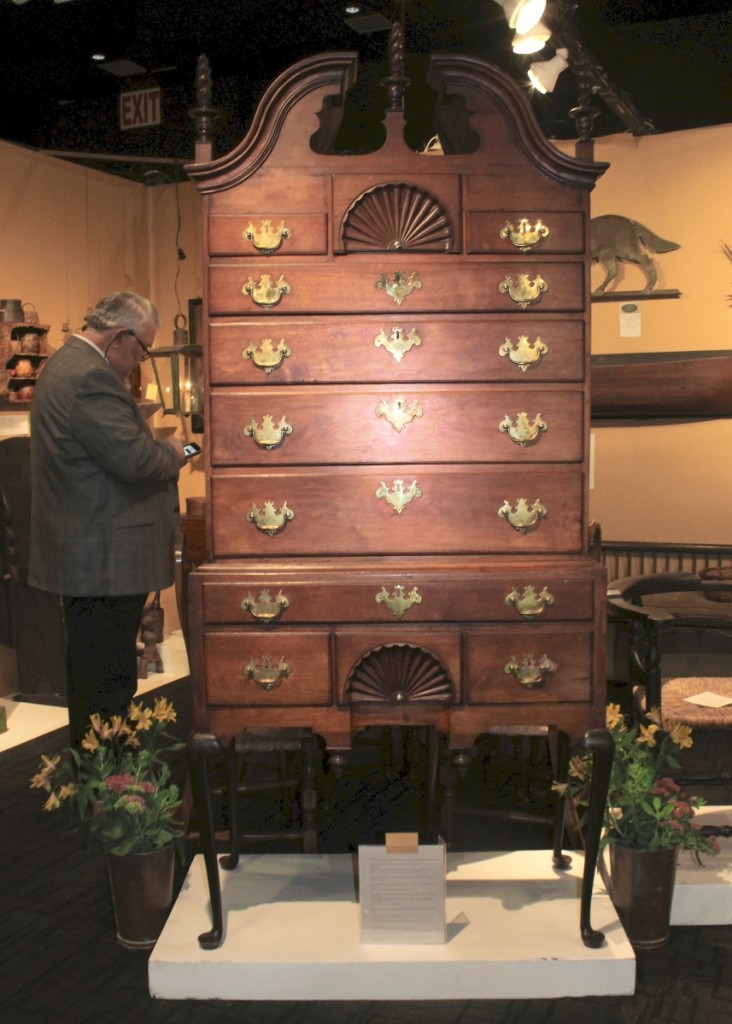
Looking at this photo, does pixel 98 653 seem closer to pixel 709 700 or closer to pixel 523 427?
pixel 523 427

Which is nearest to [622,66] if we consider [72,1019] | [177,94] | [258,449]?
[177,94]

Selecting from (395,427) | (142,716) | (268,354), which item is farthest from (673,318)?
(142,716)

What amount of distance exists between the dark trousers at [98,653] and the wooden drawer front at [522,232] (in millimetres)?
1705

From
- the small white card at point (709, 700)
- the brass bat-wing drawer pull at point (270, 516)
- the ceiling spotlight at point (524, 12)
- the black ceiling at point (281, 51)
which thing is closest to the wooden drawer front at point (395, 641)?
the brass bat-wing drawer pull at point (270, 516)

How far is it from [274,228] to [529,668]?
117cm

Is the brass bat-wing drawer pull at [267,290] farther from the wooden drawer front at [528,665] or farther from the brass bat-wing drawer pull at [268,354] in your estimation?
the wooden drawer front at [528,665]

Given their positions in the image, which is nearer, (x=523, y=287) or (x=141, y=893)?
(x=523, y=287)

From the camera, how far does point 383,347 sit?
93.4 inches

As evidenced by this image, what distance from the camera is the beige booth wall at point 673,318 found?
559 centimetres

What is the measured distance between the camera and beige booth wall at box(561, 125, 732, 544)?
559cm

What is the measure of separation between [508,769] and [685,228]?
337cm

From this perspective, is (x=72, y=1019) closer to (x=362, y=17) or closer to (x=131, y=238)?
(x=362, y=17)

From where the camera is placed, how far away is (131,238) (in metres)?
6.51

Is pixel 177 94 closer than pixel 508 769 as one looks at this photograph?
No
